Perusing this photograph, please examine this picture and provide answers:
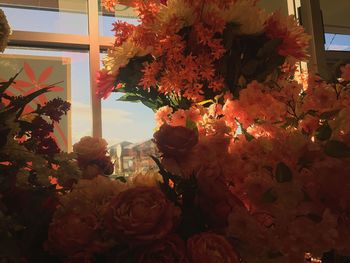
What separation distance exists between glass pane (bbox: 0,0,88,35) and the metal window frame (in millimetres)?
54

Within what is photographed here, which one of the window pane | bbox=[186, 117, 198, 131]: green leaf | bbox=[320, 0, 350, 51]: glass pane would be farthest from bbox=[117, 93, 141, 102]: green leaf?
bbox=[320, 0, 350, 51]: glass pane

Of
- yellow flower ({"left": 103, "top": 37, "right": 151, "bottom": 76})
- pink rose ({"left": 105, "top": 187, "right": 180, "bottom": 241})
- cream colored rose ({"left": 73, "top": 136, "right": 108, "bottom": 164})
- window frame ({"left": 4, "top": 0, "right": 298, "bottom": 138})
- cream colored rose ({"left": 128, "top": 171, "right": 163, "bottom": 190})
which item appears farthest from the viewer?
window frame ({"left": 4, "top": 0, "right": 298, "bottom": 138})

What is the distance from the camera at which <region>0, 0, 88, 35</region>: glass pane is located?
2123 mm

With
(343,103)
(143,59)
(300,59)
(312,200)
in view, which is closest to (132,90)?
(143,59)

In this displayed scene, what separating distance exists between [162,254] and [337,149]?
289 millimetres

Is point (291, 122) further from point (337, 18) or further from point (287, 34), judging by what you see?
point (337, 18)

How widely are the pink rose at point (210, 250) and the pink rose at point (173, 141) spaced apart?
0.14 m

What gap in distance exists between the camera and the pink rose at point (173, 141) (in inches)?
26.0

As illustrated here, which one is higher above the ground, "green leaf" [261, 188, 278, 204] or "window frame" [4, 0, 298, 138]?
"window frame" [4, 0, 298, 138]

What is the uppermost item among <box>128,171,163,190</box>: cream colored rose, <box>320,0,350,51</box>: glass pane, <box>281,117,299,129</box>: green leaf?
<box>320,0,350,51</box>: glass pane

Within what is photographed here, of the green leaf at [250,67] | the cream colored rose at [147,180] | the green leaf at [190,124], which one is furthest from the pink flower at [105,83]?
the cream colored rose at [147,180]

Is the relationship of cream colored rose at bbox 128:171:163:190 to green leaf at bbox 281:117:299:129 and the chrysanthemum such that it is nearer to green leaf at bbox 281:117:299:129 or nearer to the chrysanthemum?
green leaf at bbox 281:117:299:129

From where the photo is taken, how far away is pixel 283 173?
0.60 m

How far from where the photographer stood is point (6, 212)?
0.62m
